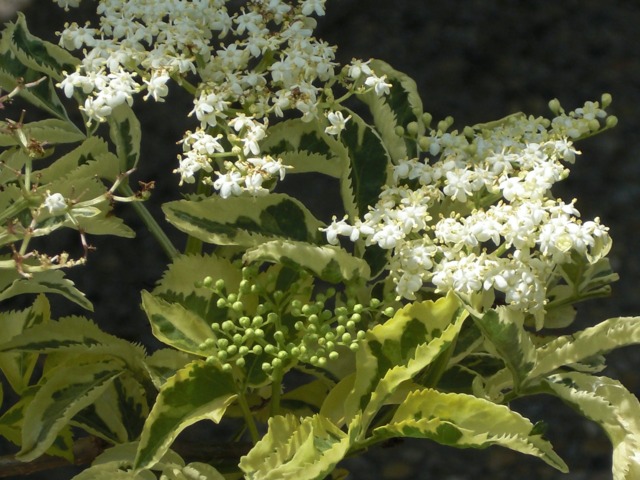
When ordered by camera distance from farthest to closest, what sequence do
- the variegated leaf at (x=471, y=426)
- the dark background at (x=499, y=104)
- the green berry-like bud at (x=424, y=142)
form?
1. the dark background at (x=499, y=104)
2. the green berry-like bud at (x=424, y=142)
3. the variegated leaf at (x=471, y=426)

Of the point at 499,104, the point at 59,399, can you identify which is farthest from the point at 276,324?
the point at 499,104

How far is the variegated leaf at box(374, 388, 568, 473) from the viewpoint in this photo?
45 centimetres

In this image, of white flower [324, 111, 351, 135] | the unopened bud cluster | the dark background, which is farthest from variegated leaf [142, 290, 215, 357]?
the dark background

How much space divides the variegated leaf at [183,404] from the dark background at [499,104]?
716 mm

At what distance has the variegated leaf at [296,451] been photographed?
1.50ft

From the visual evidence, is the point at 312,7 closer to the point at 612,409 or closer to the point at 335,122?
the point at 335,122

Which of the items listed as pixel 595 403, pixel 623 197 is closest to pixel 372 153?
pixel 595 403

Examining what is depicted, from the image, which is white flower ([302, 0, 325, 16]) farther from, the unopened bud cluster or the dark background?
the dark background

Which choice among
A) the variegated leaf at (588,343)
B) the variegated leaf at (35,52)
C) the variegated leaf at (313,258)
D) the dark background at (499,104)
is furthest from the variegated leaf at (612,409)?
the dark background at (499,104)

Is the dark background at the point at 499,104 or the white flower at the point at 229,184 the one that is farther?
the dark background at the point at 499,104

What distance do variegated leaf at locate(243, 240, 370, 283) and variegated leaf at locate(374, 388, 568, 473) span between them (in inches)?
2.8

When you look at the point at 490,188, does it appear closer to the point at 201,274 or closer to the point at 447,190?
the point at 447,190

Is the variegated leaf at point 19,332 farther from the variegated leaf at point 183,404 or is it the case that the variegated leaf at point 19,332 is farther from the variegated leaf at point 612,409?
the variegated leaf at point 612,409

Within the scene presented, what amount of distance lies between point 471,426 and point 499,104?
0.99m
